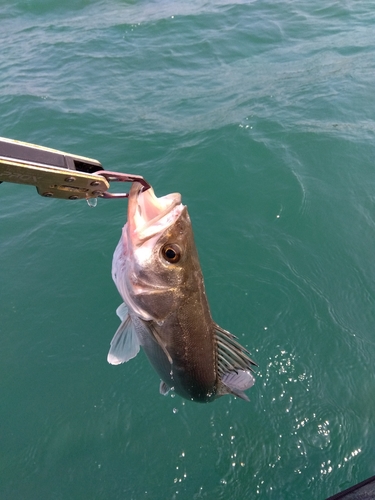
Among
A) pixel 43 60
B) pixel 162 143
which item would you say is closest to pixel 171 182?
pixel 162 143

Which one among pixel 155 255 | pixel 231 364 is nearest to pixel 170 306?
pixel 155 255

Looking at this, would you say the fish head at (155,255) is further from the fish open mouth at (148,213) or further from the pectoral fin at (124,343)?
the pectoral fin at (124,343)

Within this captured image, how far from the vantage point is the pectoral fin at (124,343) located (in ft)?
10.4

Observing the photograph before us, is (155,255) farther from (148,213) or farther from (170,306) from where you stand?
(170,306)

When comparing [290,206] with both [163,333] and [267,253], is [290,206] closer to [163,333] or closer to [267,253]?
[267,253]

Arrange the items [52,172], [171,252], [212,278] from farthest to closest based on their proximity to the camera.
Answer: [212,278] → [171,252] → [52,172]

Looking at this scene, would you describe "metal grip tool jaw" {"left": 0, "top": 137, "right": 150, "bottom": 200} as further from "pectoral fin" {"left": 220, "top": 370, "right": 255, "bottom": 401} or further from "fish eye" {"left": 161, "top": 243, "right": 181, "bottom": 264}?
"pectoral fin" {"left": 220, "top": 370, "right": 255, "bottom": 401}

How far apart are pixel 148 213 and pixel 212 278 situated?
10.6ft

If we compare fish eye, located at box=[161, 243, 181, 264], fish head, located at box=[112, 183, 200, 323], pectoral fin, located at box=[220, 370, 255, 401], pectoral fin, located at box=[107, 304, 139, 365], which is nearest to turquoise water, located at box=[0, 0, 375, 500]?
pectoral fin, located at box=[220, 370, 255, 401]

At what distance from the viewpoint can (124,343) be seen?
10.6 ft

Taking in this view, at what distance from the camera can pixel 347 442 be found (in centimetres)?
445

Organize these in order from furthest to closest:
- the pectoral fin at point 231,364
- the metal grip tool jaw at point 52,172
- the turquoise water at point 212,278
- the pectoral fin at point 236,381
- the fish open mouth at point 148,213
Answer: the turquoise water at point 212,278, the pectoral fin at point 236,381, the pectoral fin at point 231,364, the fish open mouth at point 148,213, the metal grip tool jaw at point 52,172

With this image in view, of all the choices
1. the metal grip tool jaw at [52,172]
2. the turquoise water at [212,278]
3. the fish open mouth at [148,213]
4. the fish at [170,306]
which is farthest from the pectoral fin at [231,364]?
the turquoise water at [212,278]

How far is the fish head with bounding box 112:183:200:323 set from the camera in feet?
8.36
